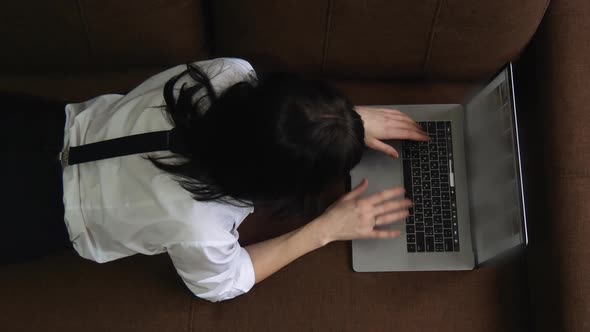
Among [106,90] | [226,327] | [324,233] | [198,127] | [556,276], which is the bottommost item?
[226,327]

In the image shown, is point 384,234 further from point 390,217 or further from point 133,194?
point 133,194

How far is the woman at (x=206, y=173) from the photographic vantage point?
2.20ft

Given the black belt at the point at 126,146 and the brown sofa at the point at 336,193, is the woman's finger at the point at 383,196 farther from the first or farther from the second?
the black belt at the point at 126,146

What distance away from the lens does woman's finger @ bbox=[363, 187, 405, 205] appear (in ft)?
3.34

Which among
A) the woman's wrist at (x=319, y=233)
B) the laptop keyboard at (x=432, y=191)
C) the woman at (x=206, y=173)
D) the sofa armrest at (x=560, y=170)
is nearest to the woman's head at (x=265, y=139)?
the woman at (x=206, y=173)

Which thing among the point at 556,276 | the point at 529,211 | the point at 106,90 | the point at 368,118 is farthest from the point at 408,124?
the point at 106,90

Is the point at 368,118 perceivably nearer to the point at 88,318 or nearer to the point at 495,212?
Answer: the point at 495,212

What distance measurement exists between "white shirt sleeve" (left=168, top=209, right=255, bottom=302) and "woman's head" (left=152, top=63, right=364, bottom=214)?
0.09 meters

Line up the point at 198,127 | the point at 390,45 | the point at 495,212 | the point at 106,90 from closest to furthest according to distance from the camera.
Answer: the point at 198,127 → the point at 495,212 → the point at 390,45 → the point at 106,90

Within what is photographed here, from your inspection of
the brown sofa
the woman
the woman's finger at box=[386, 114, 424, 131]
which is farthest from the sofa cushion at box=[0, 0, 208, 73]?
the woman's finger at box=[386, 114, 424, 131]

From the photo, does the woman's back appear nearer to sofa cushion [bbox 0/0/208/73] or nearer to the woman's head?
the woman's head

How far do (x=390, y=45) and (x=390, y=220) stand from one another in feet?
1.28

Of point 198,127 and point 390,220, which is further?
point 390,220

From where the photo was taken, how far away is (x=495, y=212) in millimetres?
936
